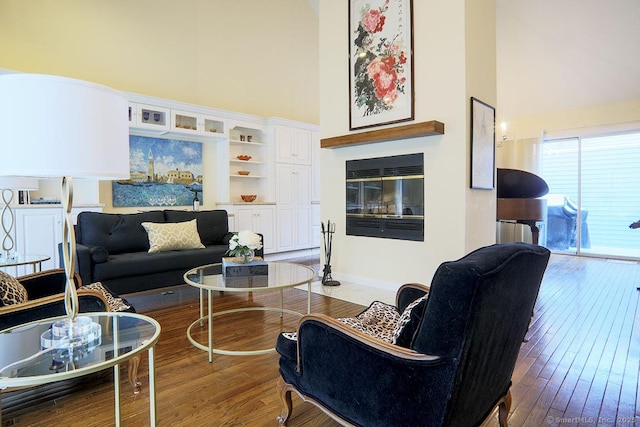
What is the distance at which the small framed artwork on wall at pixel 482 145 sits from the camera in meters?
3.62

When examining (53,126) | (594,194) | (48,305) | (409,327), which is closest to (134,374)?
(48,305)

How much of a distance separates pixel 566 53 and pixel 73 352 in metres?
7.15

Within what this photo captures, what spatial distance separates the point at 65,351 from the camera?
1.26 m

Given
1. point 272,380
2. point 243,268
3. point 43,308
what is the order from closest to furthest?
point 43,308 → point 272,380 → point 243,268

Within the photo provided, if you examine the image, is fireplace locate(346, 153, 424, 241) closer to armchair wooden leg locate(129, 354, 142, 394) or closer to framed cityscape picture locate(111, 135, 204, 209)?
framed cityscape picture locate(111, 135, 204, 209)

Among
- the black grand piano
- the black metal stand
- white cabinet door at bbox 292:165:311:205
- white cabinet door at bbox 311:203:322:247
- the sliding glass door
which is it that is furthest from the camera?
white cabinet door at bbox 311:203:322:247

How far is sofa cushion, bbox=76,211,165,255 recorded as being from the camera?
3742 millimetres

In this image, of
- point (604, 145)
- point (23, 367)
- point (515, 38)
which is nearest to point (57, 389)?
point (23, 367)

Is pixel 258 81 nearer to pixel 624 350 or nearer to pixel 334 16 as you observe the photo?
pixel 334 16

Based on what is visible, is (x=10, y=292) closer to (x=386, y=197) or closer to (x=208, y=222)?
(x=208, y=222)

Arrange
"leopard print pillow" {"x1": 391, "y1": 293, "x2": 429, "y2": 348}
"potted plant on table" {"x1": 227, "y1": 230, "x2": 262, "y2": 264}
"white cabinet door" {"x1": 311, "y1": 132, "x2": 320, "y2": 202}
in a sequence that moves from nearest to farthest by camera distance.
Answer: "leopard print pillow" {"x1": 391, "y1": 293, "x2": 429, "y2": 348} → "potted plant on table" {"x1": 227, "y1": 230, "x2": 262, "y2": 264} → "white cabinet door" {"x1": 311, "y1": 132, "x2": 320, "y2": 202}

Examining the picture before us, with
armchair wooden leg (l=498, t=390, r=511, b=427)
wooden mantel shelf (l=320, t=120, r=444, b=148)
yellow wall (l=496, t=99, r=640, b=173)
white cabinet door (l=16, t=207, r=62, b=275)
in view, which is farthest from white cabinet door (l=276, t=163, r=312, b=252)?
armchair wooden leg (l=498, t=390, r=511, b=427)

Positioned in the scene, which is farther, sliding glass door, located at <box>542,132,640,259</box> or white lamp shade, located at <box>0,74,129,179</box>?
sliding glass door, located at <box>542,132,640,259</box>

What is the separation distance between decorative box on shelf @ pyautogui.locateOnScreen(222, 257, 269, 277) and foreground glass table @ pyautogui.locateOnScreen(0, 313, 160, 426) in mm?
1136
